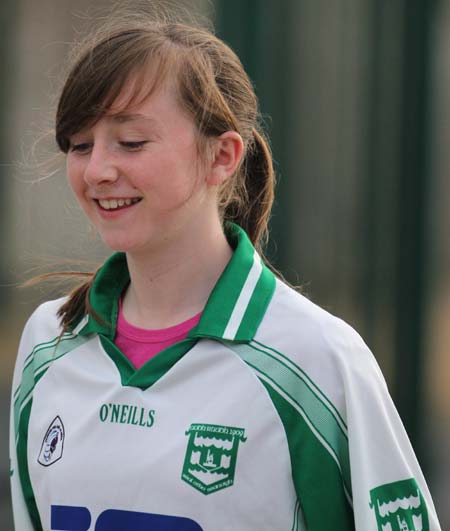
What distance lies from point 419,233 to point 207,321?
10.5ft

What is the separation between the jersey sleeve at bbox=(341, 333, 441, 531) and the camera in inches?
87.6

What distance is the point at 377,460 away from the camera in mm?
2256

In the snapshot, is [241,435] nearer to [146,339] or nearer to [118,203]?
[146,339]

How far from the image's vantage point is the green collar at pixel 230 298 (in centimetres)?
232

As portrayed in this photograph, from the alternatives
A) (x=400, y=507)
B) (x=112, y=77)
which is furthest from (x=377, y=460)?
(x=112, y=77)

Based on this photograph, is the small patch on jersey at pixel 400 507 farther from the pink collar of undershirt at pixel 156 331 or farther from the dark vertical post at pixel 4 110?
the dark vertical post at pixel 4 110

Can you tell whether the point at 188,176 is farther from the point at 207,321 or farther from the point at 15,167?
the point at 15,167

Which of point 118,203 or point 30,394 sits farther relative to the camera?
point 30,394

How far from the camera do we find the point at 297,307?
235 cm

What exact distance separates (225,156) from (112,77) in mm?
276

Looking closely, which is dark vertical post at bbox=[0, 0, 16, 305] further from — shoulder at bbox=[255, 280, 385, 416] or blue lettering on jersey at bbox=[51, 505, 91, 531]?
shoulder at bbox=[255, 280, 385, 416]

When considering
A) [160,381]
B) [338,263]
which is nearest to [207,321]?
[160,381]

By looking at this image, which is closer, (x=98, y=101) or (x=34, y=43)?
(x=98, y=101)

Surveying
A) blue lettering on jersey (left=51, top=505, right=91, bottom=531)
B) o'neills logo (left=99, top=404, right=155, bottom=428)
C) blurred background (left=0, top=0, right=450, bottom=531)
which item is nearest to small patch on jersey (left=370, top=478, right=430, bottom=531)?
o'neills logo (left=99, top=404, right=155, bottom=428)
